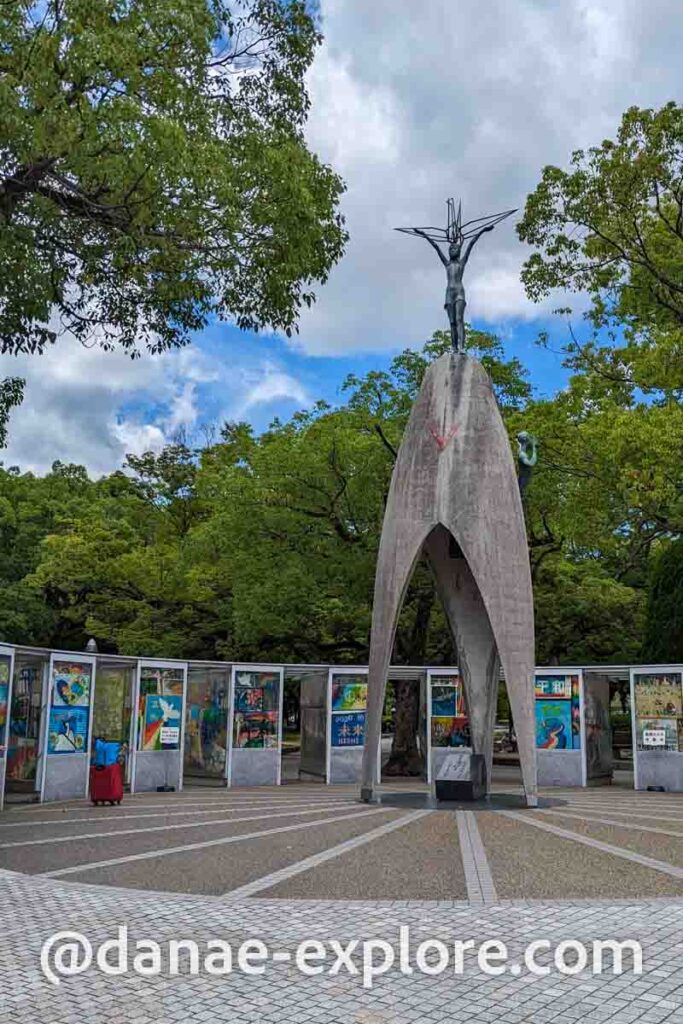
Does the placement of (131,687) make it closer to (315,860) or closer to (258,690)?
(258,690)

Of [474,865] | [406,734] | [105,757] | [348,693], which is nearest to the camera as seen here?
[474,865]

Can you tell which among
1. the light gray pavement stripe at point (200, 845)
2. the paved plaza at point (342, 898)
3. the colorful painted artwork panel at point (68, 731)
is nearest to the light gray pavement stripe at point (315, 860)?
the paved plaza at point (342, 898)

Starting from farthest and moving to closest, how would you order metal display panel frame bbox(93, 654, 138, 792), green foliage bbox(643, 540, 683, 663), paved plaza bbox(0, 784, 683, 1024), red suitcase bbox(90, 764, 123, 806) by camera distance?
green foliage bbox(643, 540, 683, 663) → metal display panel frame bbox(93, 654, 138, 792) → red suitcase bbox(90, 764, 123, 806) → paved plaza bbox(0, 784, 683, 1024)

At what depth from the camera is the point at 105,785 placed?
44.4 feet

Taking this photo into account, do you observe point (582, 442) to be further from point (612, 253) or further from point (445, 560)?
point (445, 560)

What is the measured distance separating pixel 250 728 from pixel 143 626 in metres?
8.55

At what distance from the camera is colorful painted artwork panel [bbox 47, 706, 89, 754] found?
14547 millimetres

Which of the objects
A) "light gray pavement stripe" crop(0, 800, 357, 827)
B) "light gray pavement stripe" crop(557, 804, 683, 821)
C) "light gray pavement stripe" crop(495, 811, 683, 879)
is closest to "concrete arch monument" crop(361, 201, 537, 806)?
"light gray pavement stripe" crop(557, 804, 683, 821)

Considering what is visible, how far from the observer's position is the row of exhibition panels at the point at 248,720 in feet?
47.8

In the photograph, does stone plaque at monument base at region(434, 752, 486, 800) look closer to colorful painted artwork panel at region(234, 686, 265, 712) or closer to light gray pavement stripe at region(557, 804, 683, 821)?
light gray pavement stripe at region(557, 804, 683, 821)

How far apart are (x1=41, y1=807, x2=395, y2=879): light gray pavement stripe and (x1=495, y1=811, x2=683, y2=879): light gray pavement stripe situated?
2.04 m

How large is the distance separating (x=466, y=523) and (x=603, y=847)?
18.2 feet

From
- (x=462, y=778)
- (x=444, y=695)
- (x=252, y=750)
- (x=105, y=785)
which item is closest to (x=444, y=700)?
(x=444, y=695)

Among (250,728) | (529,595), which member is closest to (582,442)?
(529,595)
